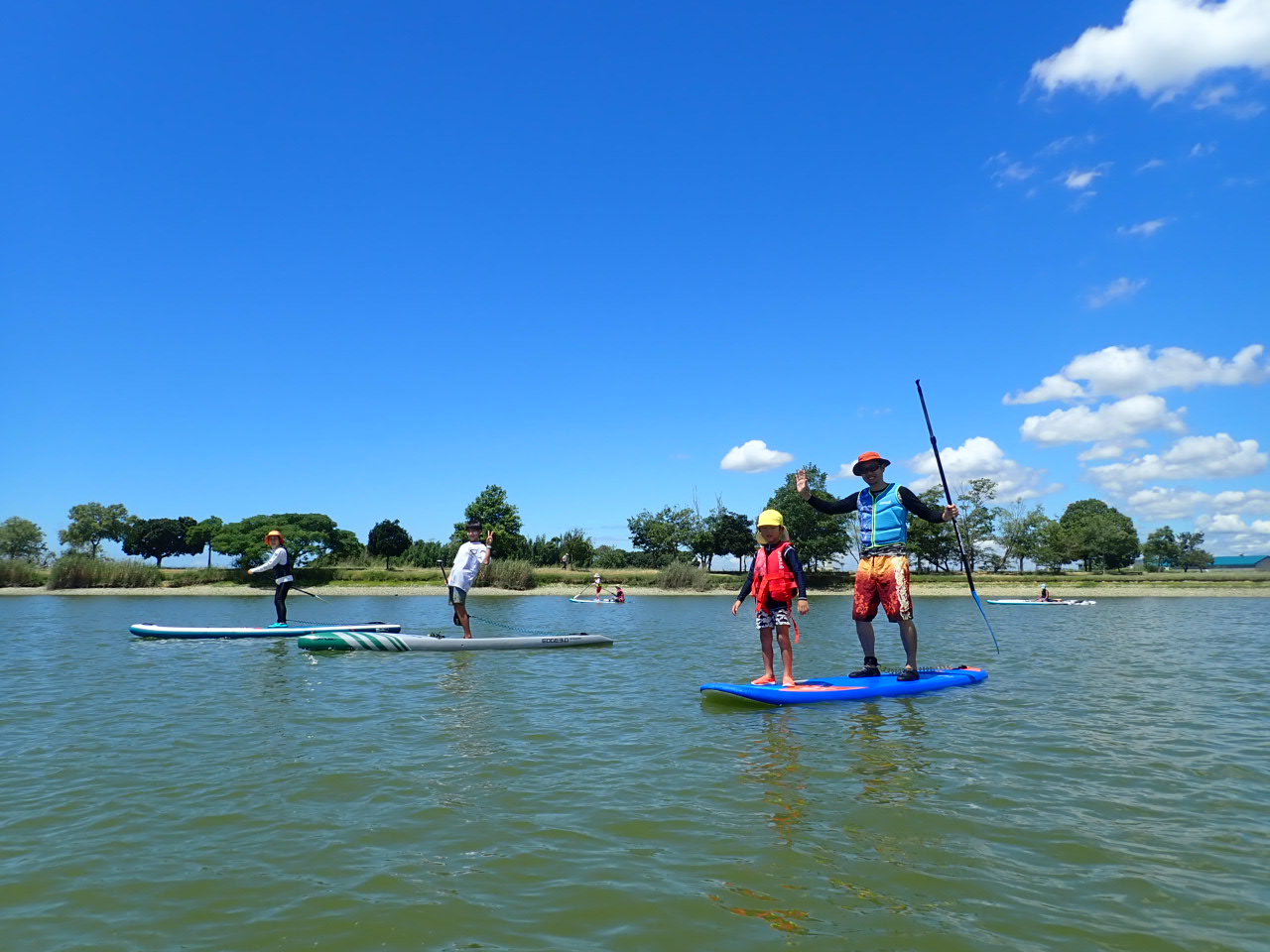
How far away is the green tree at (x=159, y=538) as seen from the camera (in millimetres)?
88000

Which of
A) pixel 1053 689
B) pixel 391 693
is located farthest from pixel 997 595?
pixel 391 693

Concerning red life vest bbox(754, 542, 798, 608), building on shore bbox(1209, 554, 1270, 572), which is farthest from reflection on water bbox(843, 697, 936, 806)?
building on shore bbox(1209, 554, 1270, 572)

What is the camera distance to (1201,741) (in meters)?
7.12

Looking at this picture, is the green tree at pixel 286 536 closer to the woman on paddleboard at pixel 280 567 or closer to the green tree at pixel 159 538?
the green tree at pixel 159 538

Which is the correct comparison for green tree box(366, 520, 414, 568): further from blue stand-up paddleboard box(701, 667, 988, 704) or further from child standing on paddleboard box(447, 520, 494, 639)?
blue stand-up paddleboard box(701, 667, 988, 704)

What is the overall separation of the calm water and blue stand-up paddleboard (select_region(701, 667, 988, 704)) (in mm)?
224

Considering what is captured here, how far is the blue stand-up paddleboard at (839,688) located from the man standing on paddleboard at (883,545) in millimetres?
267

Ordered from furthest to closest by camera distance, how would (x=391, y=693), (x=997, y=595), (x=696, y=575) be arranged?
1. (x=696, y=575)
2. (x=997, y=595)
3. (x=391, y=693)

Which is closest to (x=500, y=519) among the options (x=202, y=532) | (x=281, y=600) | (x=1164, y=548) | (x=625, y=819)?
(x=202, y=532)

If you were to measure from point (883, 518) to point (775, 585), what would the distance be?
1936 millimetres

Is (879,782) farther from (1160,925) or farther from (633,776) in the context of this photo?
(1160,925)

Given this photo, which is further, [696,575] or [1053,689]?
[696,575]

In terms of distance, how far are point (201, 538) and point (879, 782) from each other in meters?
91.5

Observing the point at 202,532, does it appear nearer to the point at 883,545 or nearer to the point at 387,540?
the point at 387,540
